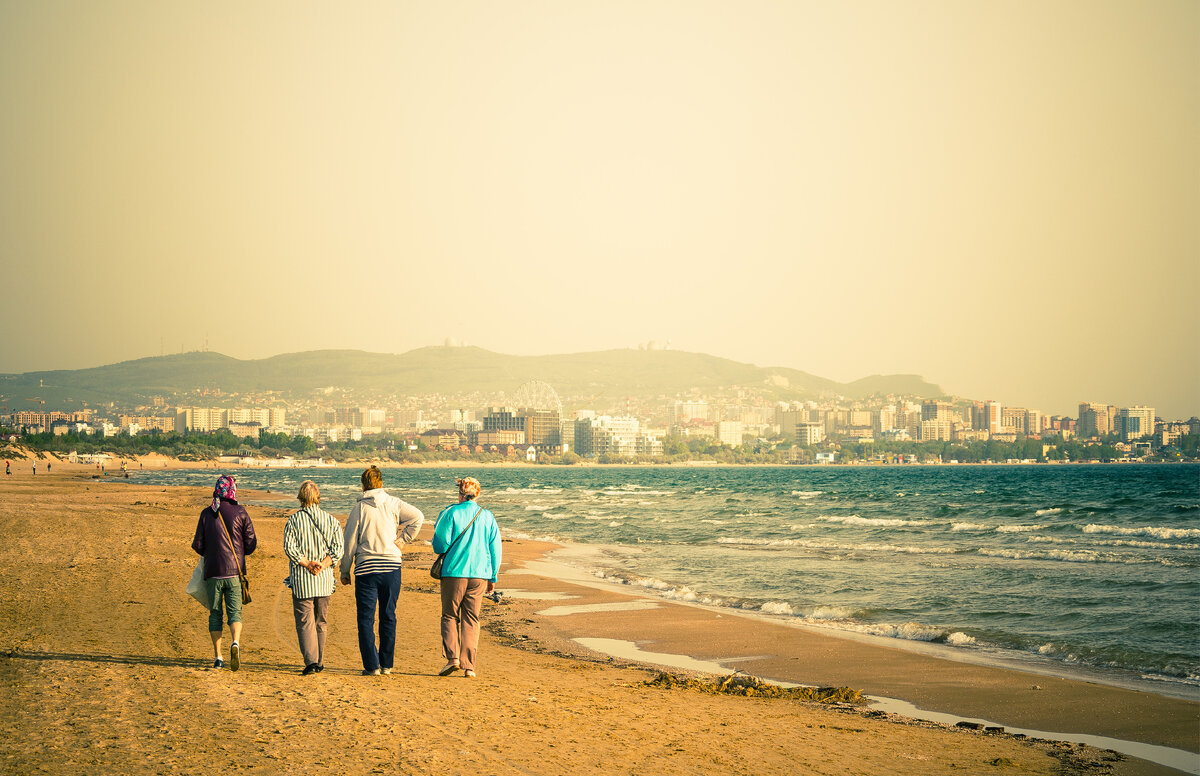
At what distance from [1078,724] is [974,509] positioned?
36.6 meters

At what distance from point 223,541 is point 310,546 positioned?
2.83 ft

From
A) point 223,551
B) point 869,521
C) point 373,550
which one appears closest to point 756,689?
point 373,550

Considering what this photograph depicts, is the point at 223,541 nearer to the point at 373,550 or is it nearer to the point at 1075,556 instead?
the point at 373,550

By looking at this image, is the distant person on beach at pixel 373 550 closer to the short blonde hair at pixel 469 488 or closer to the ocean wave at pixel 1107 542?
the short blonde hair at pixel 469 488

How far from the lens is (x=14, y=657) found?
803 centimetres

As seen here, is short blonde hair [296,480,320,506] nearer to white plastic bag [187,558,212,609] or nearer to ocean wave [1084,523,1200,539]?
white plastic bag [187,558,212,609]

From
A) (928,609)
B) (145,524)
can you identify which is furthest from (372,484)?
(145,524)

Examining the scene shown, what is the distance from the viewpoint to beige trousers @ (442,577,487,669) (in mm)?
7969

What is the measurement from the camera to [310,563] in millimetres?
7699

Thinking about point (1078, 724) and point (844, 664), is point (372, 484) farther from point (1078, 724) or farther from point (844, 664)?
point (1078, 724)

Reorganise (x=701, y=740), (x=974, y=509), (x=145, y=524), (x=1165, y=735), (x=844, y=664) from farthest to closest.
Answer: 1. (x=974, y=509)
2. (x=145, y=524)
3. (x=844, y=664)
4. (x=1165, y=735)
5. (x=701, y=740)

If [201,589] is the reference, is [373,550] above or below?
above

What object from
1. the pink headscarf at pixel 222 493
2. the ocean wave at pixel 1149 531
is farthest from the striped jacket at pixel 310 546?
the ocean wave at pixel 1149 531

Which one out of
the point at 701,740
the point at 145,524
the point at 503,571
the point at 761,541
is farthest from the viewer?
the point at 761,541
